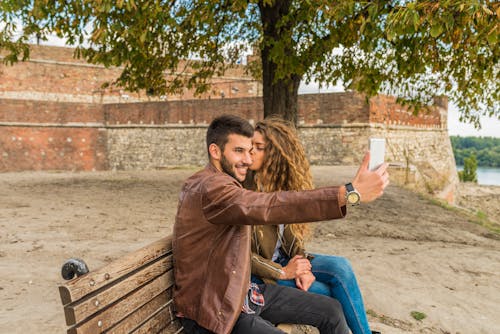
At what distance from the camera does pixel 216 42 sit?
8938 mm

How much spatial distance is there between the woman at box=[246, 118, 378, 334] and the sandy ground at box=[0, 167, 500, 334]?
2.92 feet

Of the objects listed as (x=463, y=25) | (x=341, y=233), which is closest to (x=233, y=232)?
(x=463, y=25)

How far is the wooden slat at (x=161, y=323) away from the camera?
1.78m

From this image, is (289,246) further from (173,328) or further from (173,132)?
(173,132)

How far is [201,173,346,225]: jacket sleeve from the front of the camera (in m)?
1.59

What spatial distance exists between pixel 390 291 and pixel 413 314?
1.55ft

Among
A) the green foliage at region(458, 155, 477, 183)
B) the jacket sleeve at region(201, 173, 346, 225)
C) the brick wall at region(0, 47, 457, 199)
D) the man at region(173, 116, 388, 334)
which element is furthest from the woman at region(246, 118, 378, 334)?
the green foliage at region(458, 155, 477, 183)

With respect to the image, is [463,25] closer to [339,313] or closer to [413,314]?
[413,314]

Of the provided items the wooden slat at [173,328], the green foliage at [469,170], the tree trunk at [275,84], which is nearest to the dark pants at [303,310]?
the wooden slat at [173,328]

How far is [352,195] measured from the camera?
154cm

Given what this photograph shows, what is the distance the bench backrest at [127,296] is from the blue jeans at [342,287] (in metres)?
0.78

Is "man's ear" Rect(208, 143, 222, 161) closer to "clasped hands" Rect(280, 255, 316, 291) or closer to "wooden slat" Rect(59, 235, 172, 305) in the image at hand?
"wooden slat" Rect(59, 235, 172, 305)

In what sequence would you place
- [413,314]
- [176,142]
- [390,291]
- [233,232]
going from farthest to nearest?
[176,142] < [390,291] < [413,314] < [233,232]

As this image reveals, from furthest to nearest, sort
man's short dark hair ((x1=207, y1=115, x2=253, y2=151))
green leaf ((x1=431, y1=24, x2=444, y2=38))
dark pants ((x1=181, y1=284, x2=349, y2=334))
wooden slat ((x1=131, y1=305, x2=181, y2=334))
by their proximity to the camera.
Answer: green leaf ((x1=431, y1=24, x2=444, y2=38)), dark pants ((x1=181, y1=284, x2=349, y2=334)), man's short dark hair ((x1=207, y1=115, x2=253, y2=151)), wooden slat ((x1=131, y1=305, x2=181, y2=334))
